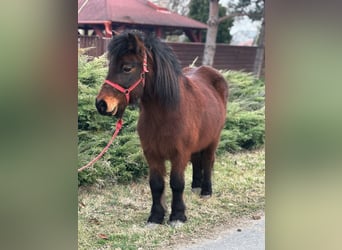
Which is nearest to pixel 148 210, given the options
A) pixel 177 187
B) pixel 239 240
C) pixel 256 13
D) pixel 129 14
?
pixel 177 187

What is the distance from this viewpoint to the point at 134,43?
11.7 feet

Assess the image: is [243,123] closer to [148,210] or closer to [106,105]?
[148,210]

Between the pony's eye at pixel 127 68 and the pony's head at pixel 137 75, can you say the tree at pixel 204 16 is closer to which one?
the pony's head at pixel 137 75

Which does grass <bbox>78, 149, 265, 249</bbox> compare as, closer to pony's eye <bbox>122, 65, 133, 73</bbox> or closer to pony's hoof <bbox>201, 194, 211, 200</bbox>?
pony's hoof <bbox>201, 194, 211, 200</bbox>

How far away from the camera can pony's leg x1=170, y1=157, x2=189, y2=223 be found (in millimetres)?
3945

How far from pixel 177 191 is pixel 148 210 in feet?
1.94

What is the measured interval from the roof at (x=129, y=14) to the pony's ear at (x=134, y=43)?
704 centimetres

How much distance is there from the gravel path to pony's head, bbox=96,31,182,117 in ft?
3.79

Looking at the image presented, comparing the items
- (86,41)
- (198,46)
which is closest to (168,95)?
(86,41)

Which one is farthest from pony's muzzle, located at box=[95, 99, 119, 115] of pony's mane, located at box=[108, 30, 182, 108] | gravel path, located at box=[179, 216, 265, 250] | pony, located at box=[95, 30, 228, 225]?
gravel path, located at box=[179, 216, 265, 250]
